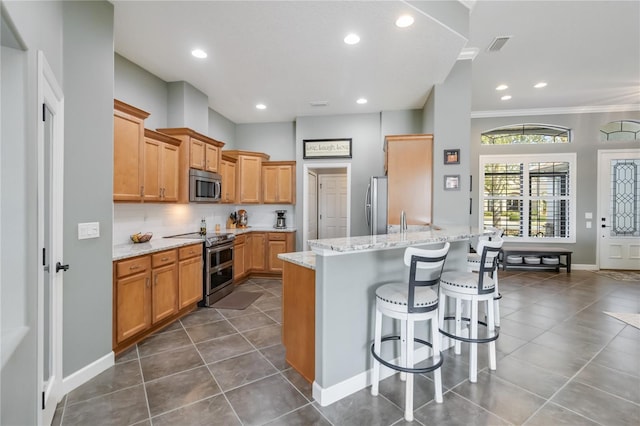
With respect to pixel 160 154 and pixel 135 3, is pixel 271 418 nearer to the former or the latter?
pixel 160 154

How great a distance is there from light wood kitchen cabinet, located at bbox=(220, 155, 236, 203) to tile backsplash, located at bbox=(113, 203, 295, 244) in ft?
1.02

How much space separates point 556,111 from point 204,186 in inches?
284

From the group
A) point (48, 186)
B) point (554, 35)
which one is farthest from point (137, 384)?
point (554, 35)

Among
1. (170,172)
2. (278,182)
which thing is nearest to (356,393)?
(170,172)

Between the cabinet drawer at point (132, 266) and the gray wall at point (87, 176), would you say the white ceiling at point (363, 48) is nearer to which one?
the gray wall at point (87, 176)

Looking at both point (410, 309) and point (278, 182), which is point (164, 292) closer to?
point (410, 309)

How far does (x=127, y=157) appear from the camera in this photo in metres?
2.90

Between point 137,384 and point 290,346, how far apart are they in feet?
3.85

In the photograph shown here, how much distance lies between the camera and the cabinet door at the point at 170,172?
3492 millimetres

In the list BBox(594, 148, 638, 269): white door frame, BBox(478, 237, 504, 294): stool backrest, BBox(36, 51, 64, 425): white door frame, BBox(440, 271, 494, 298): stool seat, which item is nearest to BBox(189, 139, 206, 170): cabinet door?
BBox(36, 51, 64, 425): white door frame

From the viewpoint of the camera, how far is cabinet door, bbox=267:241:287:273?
5.38m

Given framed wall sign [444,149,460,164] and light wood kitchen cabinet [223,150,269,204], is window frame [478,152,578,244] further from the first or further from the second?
light wood kitchen cabinet [223,150,269,204]

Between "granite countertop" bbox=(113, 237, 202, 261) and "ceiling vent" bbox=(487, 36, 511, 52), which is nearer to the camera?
"granite countertop" bbox=(113, 237, 202, 261)

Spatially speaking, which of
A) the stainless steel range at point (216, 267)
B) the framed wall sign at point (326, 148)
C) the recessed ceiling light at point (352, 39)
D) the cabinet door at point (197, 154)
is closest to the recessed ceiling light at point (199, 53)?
the cabinet door at point (197, 154)
